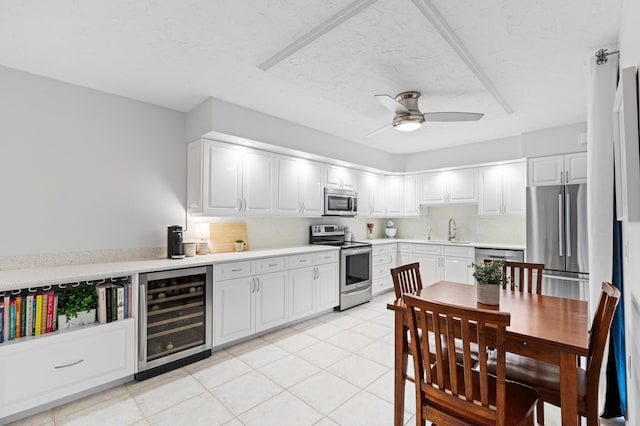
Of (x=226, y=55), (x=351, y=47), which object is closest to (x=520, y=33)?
(x=351, y=47)

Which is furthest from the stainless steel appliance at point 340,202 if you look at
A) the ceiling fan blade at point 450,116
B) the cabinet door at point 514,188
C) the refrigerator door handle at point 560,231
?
the refrigerator door handle at point 560,231

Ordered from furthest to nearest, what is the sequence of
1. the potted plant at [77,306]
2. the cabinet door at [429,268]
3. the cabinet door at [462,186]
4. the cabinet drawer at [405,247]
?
the cabinet drawer at [405,247] → the cabinet door at [429,268] → the cabinet door at [462,186] → the potted plant at [77,306]

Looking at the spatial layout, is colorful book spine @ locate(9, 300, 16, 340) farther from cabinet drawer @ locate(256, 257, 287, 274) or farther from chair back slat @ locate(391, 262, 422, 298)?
chair back slat @ locate(391, 262, 422, 298)

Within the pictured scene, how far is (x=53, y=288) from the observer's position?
2424mm

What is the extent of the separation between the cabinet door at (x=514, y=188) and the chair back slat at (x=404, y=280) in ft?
9.15

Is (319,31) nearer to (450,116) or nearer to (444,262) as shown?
(450,116)

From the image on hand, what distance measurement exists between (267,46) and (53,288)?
2.53 m

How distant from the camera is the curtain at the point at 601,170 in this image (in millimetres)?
2141

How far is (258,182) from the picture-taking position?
382 centimetres

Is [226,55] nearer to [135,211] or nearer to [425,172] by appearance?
[135,211]

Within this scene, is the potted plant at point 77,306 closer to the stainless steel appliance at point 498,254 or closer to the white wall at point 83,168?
the white wall at point 83,168

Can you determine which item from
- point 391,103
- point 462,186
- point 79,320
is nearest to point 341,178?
point 462,186

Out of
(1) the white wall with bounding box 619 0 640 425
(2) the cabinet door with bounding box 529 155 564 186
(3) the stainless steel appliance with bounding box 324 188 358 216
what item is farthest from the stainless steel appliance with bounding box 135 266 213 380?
(2) the cabinet door with bounding box 529 155 564 186

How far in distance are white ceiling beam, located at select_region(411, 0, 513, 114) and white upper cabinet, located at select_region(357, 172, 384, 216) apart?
2.69 m
